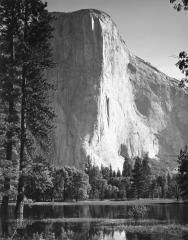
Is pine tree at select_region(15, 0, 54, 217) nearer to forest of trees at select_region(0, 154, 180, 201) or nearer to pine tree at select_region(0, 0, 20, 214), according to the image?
pine tree at select_region(0, 0, 20, 214)

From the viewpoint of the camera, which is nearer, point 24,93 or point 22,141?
point 22,141

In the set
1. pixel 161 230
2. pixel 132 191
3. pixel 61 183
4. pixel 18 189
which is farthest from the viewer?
pixel 132 191

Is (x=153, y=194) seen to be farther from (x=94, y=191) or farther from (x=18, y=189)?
(x=18, y=189)

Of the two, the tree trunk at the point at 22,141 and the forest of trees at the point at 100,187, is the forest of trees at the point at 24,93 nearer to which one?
the tree trunk at the point at 22,141

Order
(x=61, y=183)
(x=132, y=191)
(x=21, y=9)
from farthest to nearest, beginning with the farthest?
(x=132, y=191) < (x=61, y=183) < (x=21, y=9)

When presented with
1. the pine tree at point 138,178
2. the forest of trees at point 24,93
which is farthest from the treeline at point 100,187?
the forest of trees at point 24,93

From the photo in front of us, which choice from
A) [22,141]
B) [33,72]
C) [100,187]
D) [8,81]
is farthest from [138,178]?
[8,81]

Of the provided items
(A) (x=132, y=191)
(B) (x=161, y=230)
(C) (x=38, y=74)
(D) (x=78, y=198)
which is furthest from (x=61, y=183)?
(C) (x=38, y=74)

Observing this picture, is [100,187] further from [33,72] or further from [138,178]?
[33,72]
